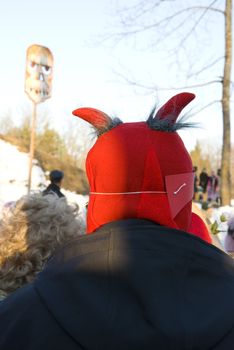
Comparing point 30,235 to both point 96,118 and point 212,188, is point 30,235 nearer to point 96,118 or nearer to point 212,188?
point 96,118

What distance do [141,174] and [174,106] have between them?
328 mm

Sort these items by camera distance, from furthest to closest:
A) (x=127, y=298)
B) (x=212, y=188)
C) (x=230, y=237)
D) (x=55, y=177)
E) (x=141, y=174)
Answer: (x=212, y=188), (x=55, y=177), (x=230, y=237), (x=141, y=174), (x=127, y=298)

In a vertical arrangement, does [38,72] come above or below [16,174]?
above

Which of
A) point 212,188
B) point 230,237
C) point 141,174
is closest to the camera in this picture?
point 141,174

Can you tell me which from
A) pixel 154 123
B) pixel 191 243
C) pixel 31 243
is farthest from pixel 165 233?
pixel 31 243

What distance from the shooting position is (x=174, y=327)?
1.28 meters

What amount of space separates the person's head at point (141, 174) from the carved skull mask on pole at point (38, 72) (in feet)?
30.4

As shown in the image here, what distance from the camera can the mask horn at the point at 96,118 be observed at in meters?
1.77

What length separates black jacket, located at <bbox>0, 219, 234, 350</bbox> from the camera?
128 centimetres

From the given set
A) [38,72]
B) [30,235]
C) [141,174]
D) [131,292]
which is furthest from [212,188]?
[131,292]

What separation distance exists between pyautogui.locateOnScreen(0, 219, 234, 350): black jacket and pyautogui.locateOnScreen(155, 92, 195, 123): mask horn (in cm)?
47

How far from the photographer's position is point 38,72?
11.3m

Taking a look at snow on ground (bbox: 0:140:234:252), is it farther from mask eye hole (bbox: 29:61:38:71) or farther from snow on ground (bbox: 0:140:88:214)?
mask eye hole (bbox: 29:61:38:71)

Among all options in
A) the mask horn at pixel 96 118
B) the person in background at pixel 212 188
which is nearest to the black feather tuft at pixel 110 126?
the mask horn at pixel 96 118
